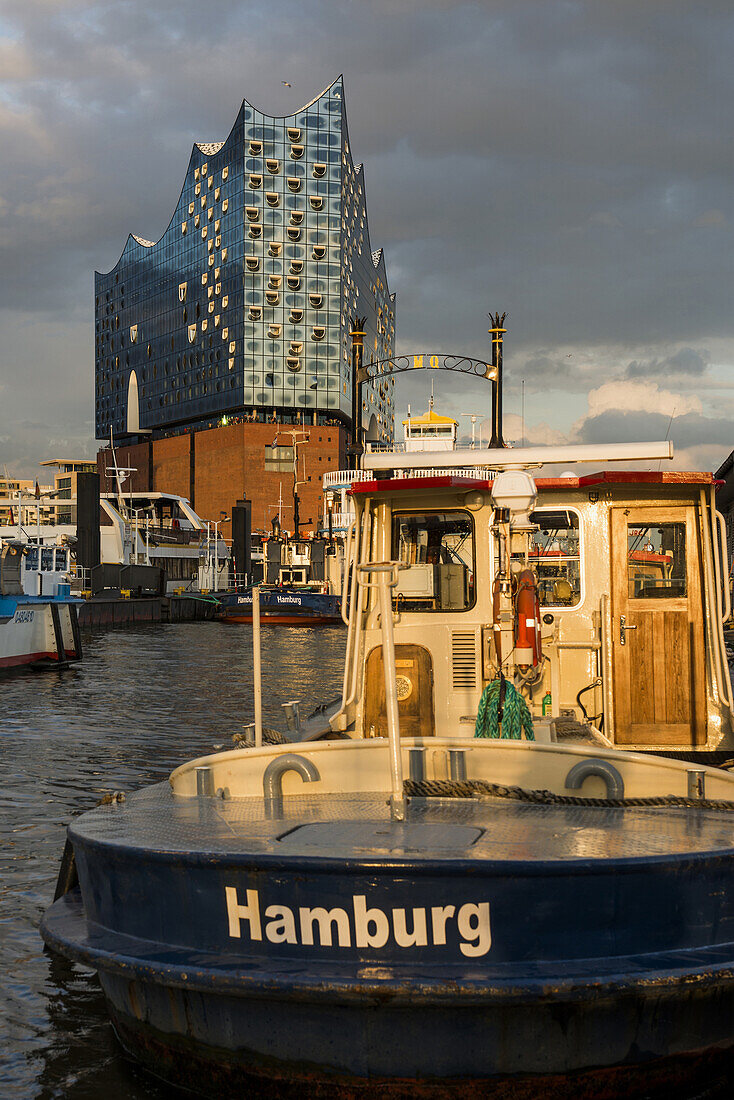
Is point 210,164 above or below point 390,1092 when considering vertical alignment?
above

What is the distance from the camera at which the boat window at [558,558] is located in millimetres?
11648

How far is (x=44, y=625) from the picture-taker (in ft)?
104

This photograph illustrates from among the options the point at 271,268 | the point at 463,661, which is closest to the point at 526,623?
the point at 463,661

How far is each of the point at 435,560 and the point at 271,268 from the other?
98.5m

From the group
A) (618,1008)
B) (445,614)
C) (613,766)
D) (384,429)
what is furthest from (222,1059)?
(384,429)

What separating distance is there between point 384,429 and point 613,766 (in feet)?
415

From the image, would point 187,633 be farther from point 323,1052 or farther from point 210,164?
point 210,164

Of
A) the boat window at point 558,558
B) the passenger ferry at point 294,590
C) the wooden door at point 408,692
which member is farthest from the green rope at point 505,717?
the passenger ferry at point 294,590

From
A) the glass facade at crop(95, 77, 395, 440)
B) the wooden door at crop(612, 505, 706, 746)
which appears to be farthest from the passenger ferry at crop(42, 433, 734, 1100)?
the glass facade at crop(95, 77, 395, 440)

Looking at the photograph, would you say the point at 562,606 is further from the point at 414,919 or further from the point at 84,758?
the point at 84,758

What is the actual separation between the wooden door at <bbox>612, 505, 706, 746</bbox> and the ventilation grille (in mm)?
2224

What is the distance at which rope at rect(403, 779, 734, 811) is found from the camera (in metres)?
5.63

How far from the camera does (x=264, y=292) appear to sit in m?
104

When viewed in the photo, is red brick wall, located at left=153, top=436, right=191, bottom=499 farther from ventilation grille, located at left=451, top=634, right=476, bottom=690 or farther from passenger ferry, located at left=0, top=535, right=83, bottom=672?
ventilation grille, located at left=451, top=634, right=476, bottom=690
